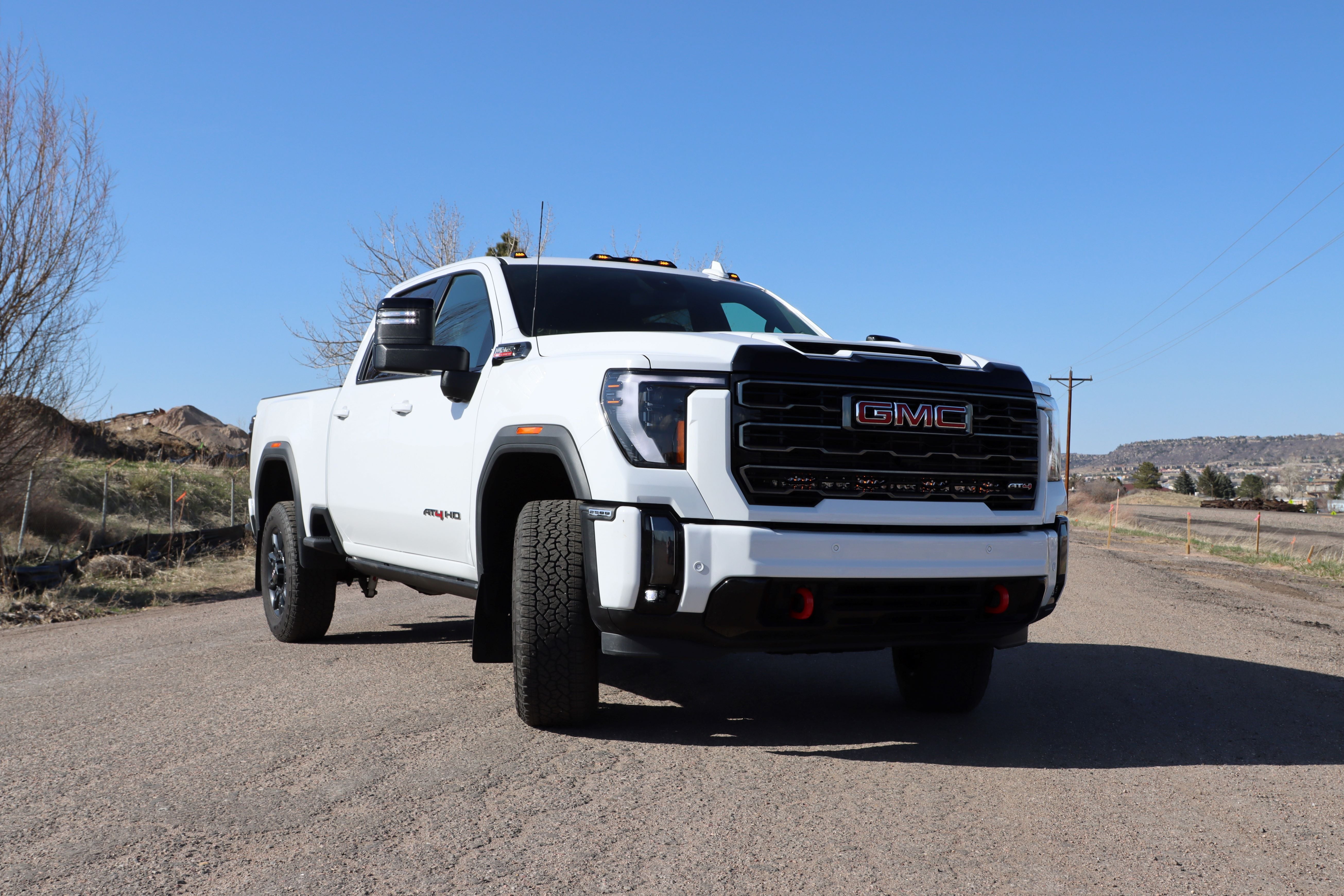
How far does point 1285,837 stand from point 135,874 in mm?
3443

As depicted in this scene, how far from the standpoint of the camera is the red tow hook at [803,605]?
405 centimetres

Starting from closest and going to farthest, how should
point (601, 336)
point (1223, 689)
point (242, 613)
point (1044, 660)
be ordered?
point (601, 336) → point (1223, 689) → point (1044, 660) → point (242, 613)

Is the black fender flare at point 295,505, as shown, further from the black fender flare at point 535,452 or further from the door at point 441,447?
the black fender flare at point 535,452

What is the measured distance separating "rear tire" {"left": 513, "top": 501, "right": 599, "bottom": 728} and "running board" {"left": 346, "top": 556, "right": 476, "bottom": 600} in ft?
2.27

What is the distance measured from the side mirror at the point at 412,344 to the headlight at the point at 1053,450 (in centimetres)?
270

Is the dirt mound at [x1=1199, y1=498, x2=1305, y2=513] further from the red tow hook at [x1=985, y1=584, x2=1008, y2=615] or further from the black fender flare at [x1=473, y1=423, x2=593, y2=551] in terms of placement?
the black fender flare at [x1=473, y1=423, x2=593, y2=551]

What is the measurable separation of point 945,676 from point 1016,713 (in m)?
0.45

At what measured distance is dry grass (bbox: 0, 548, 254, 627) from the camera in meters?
10.6

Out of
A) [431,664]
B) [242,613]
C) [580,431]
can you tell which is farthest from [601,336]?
[242,613]

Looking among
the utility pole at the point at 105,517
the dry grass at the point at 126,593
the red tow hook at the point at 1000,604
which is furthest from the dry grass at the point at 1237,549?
the utility pole at the point at 105,517

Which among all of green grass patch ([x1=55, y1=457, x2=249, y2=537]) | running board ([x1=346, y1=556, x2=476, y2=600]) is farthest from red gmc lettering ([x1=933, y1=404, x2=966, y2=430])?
green grass patch ([x1=55, y1=457, x2=249, y2=537])

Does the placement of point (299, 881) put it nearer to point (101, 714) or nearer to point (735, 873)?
point (735, 873)

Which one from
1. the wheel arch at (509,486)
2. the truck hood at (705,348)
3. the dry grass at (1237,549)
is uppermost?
the truck hood at (705,348)

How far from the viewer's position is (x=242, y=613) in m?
9.86
